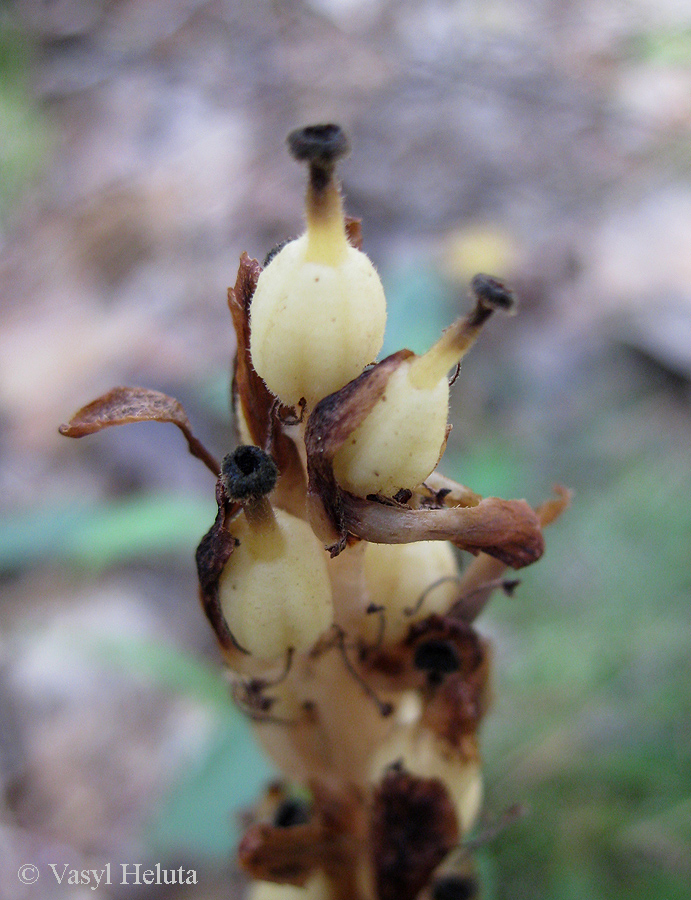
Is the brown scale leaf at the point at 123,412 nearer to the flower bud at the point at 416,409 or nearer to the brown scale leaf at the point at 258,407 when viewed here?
the brown scale leaf at the point at 258,407

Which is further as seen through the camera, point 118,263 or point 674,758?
point 118,263

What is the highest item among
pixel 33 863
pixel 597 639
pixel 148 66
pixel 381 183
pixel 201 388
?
pixel 148 66

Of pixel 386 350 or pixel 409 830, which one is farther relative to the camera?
pixel 386 350

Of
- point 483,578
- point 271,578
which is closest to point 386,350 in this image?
point 483,578

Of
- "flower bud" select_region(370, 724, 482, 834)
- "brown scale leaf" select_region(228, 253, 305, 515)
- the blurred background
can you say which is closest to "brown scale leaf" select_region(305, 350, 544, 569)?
"brown scale leaf" select_region(228, 253, 305, 515)

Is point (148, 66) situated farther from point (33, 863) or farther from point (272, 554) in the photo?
point (272, 554)

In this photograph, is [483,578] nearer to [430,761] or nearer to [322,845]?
[430,761]

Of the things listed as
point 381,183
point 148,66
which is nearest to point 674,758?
point 381,183
